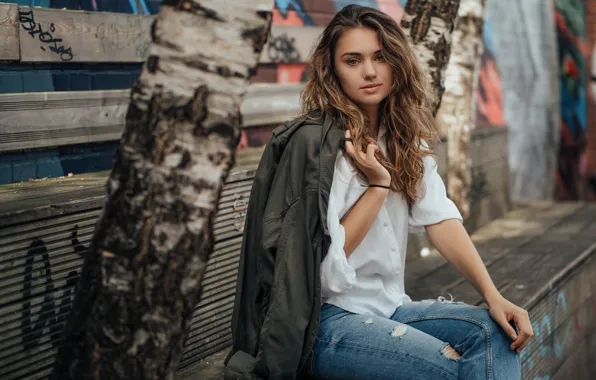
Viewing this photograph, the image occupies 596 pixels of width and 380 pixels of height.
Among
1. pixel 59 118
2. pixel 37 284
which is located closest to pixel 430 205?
pixel 37 284

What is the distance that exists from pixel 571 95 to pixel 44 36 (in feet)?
30.8

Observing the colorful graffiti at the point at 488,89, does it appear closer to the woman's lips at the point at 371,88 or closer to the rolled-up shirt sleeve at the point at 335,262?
the woman's lips at the point at 371,88

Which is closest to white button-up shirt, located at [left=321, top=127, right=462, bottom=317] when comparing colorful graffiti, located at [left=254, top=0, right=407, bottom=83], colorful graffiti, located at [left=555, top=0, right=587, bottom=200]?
colorful graffiti, located at [left=254, top=0, right=407, bottom=83]

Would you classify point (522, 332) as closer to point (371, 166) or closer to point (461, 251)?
point (461, 251)

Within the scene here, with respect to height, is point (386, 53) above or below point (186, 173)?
above

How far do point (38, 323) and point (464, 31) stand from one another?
441 cm

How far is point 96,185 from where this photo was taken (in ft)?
13.4

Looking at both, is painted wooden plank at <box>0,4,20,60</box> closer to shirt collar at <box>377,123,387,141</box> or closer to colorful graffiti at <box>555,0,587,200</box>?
shirt collar at <box>377,123,387,141</box>

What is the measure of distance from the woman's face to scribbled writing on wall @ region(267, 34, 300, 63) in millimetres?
3374

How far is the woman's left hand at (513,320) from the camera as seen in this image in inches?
120

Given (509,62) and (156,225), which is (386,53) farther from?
(509,62)

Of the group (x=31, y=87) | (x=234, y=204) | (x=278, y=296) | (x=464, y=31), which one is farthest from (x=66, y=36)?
(x=464, y=31)

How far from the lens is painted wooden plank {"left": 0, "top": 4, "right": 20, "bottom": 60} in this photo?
412 centimetres

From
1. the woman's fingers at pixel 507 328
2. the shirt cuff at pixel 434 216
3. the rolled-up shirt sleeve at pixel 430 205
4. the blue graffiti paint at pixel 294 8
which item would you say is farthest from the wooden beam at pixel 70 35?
the blue graffiti paint at pixel 294 8
